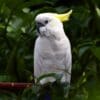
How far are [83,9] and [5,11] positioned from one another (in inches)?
9.0

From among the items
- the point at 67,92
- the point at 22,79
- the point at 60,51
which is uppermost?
the point at 67,92

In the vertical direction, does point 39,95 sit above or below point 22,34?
above

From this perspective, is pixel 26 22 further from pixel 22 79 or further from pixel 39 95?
pixel 39 95

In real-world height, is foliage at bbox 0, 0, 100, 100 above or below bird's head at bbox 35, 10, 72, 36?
below

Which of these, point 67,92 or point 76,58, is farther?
point 76,58

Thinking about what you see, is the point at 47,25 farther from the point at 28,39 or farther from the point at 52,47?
the point at 28,39

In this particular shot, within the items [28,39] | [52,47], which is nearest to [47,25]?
[52,47]

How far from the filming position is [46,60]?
3.10 feet

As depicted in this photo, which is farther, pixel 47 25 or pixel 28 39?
pixel 28 39

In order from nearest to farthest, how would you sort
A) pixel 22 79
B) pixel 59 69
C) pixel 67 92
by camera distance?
pixel 67 92, pixel 59 69, pixel 22 79

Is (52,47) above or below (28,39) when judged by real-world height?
above

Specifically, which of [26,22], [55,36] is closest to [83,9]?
[26,22]

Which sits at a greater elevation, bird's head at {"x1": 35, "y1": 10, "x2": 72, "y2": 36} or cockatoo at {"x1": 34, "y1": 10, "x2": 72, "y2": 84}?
bird's head at {"x1": 35, "y1": 10, "x2": 72, "y2": 36}

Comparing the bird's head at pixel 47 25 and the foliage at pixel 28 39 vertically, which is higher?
the bird's head at pixel 47 25
